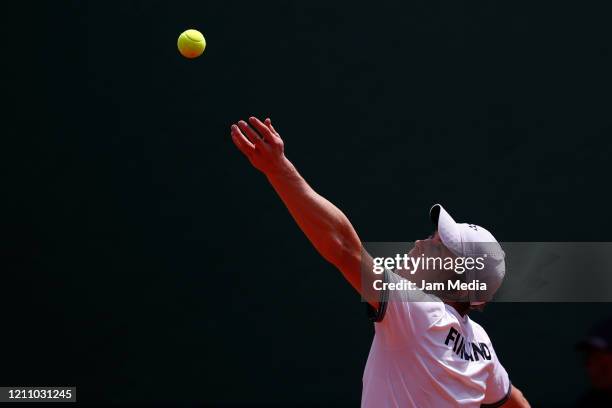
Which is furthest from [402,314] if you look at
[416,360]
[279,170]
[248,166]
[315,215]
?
[248,166]

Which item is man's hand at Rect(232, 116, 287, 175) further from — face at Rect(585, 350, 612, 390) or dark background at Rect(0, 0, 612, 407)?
dark background at Rect(0, 0, 612, 407)

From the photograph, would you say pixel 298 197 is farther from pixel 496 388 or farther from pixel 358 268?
pixel 496 388

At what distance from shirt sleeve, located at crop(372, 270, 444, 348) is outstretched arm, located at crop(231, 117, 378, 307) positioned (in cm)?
20

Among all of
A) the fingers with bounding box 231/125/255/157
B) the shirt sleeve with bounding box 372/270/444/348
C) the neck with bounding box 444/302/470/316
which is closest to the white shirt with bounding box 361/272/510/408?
the shirt sleeve with bounding box 372/270/444/348

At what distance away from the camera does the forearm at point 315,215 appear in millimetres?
2707

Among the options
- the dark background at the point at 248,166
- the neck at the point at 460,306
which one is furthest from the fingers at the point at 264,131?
Result: the dark background at the point at 248,166

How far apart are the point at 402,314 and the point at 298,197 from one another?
515 mm

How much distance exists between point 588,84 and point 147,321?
3.48 metres

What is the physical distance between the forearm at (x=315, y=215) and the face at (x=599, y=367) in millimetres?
728

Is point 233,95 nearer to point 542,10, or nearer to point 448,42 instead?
point 448,42

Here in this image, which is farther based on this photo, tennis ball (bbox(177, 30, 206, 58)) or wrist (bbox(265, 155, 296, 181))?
tennis ball (bbox(177, 30, 206, 58))

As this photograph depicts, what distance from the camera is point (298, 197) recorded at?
2.71 metres

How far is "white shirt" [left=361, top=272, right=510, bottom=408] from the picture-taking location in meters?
2.93

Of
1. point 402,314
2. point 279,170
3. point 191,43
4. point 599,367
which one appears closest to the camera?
point 599,367
